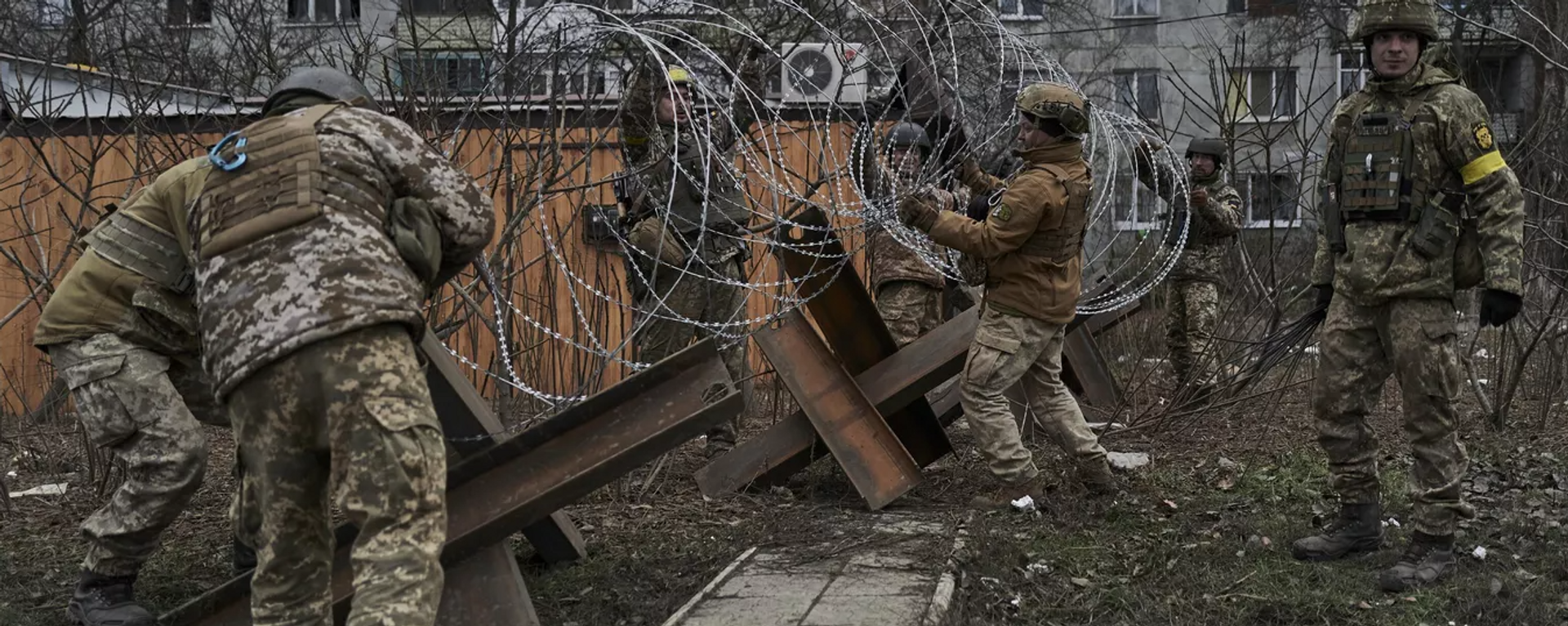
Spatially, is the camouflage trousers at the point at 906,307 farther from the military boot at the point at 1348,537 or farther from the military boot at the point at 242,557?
the military boot at the point at 242,557

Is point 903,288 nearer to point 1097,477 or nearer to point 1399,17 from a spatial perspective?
point 1097,477

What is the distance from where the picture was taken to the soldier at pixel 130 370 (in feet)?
13.6

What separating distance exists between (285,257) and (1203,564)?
10.6ft

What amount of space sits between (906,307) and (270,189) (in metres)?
5.10

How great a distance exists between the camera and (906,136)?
253 inches

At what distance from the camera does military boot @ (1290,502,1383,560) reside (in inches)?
192

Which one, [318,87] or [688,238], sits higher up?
[318,87]

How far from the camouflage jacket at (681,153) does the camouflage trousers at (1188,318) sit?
10.1 ft

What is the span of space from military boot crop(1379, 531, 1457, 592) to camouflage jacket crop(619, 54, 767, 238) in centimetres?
265

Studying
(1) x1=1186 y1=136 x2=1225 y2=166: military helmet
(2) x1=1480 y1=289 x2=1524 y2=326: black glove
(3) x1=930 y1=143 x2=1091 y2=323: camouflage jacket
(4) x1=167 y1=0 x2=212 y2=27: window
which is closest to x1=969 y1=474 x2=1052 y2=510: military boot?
(3) x1=930 y1=143 x2=1091 y2=323: camouflage jacket

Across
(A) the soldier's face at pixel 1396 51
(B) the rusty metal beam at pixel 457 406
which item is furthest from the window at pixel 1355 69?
(B) the rusty metal beam at pixel 457 406

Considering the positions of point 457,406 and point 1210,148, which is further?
point 1210,148

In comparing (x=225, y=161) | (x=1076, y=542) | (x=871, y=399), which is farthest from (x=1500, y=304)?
(x=225, y=161)

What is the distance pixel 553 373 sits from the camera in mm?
6270
